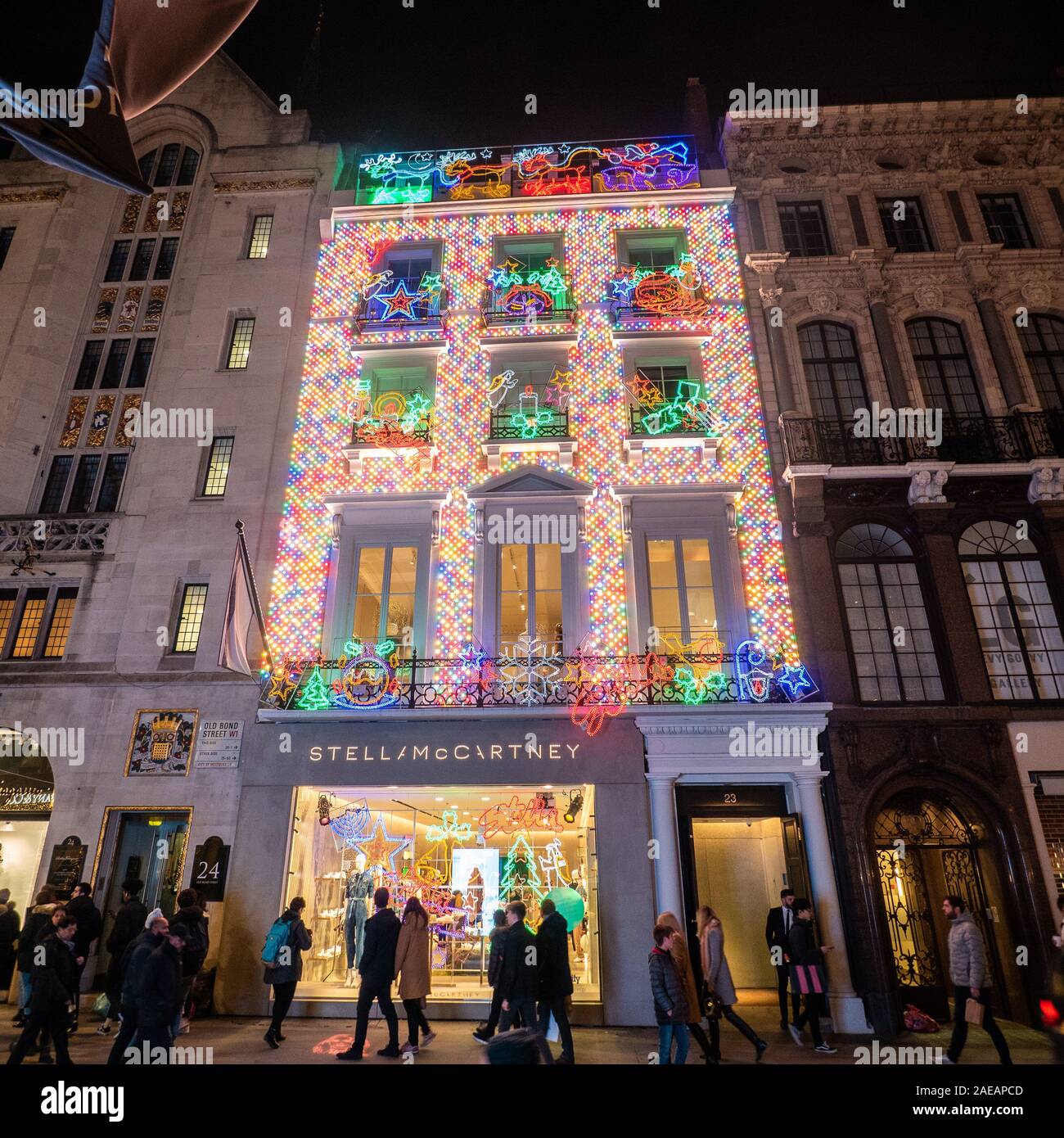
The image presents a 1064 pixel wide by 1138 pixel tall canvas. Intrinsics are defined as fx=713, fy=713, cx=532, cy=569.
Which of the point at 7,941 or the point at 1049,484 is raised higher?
the point at 1049,484

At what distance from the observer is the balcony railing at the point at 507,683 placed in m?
12.8

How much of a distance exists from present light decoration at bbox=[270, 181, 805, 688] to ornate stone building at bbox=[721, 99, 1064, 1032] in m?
0.65

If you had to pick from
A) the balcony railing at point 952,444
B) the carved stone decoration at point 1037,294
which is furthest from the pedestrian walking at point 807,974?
the carved stone decoration at point 1037,294

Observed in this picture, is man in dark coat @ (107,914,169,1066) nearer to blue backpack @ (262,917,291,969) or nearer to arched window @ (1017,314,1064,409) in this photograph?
blue backpack @ (262,917,291,969)

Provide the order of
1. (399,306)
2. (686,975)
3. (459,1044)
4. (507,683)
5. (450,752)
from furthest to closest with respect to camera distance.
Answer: (399,306) < (507,683) < (450,752) < (459,1044) < (686,975)

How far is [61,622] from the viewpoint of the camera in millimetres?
14938

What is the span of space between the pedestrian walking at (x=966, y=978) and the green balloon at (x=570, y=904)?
542 centimetres

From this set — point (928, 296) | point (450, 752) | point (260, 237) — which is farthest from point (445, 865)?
point (928, 296)

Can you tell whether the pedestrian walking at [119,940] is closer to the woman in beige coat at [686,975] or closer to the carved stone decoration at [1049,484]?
the woman in beige coat at [686,975]

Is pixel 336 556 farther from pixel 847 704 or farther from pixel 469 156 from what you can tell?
pixel 469 156

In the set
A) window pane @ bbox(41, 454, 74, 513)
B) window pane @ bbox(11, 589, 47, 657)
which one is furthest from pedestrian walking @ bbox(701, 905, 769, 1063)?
window pane @ bbox(41, 454, 74, 513)

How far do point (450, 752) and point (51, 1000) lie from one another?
6538 millimetres

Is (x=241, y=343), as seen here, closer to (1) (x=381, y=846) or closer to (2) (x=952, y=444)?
A: (1) (x=381, y=846)
